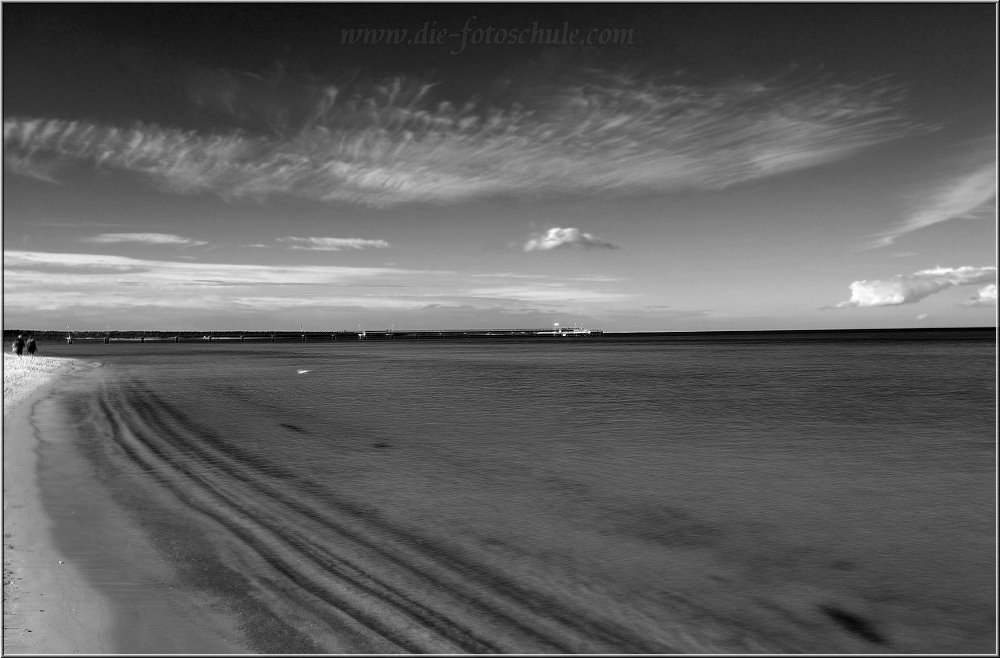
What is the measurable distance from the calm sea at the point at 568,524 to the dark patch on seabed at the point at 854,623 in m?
0.03

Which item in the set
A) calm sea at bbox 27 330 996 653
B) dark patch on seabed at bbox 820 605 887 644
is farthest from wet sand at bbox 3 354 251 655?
dark patch on seabed at bbox 820 605 887 644

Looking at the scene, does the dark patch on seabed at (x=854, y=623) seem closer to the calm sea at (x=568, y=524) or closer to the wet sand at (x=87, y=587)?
the calm sea at (x=568, y=524)

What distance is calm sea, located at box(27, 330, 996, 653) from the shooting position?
6113 mm

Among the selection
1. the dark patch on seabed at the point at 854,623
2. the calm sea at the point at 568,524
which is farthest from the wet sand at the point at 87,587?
the dark patch on seabed at the point at 854,623

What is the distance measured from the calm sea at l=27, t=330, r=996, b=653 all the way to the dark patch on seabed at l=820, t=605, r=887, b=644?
0.03 m

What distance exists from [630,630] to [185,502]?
756cm

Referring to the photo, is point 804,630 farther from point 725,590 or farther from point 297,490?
point 297,490

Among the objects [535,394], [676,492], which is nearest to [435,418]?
[535,394]

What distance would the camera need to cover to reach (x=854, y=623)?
6375 millimetres

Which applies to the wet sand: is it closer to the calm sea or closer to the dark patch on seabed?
the calm sea

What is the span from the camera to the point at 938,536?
9.28 metres

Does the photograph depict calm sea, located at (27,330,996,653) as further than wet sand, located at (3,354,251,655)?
Yes

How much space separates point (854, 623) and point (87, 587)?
820 cm

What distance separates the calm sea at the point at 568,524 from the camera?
6113mm
